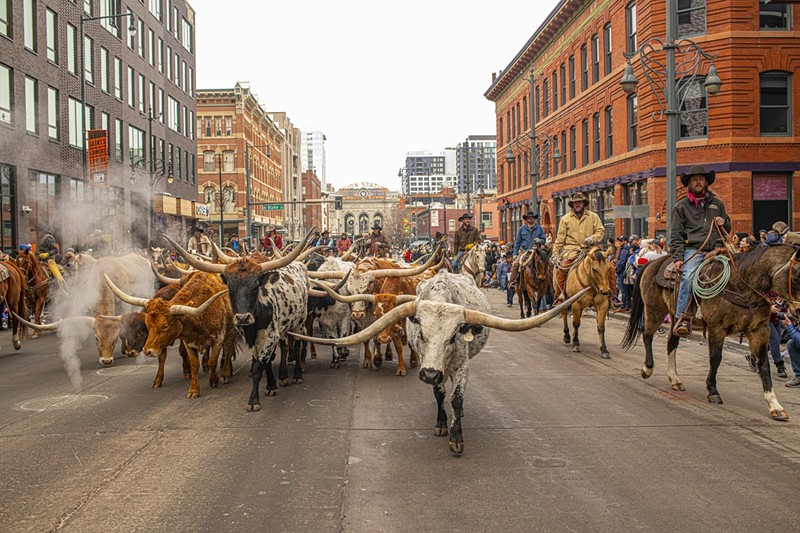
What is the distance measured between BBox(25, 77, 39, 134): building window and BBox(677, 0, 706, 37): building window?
2647 cm

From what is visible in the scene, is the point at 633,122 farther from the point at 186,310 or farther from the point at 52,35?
the point at 52,35

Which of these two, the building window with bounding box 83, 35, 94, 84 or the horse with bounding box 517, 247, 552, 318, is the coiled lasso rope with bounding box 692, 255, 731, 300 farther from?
the building window with bounding box 83, 35, 94, 84

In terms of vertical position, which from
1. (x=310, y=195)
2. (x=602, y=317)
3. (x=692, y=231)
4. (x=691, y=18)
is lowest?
(x=602, y=317)

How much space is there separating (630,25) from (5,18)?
2575 cm

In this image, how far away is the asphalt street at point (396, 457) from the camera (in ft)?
16.4

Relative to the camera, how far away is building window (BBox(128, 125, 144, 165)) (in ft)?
137

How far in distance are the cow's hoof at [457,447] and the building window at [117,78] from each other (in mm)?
38967

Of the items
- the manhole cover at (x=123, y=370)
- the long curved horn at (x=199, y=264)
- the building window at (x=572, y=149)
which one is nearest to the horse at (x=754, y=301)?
the long curved horn at (x=199, y=264)

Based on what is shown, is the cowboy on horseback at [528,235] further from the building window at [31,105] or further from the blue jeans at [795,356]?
the building window at [31,105]

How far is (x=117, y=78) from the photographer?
40.3 metres

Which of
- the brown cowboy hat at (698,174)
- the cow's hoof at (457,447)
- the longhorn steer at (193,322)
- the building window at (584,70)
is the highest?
the building window at (584,70)

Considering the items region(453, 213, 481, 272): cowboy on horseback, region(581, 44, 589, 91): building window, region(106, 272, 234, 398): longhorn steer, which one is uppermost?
region(581, 44, 589, 91): building window

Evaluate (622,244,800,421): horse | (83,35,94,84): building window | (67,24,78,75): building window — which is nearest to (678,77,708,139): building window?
(622,244,800,421): horse

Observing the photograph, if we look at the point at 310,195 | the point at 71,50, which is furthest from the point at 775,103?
the point at 310,195
